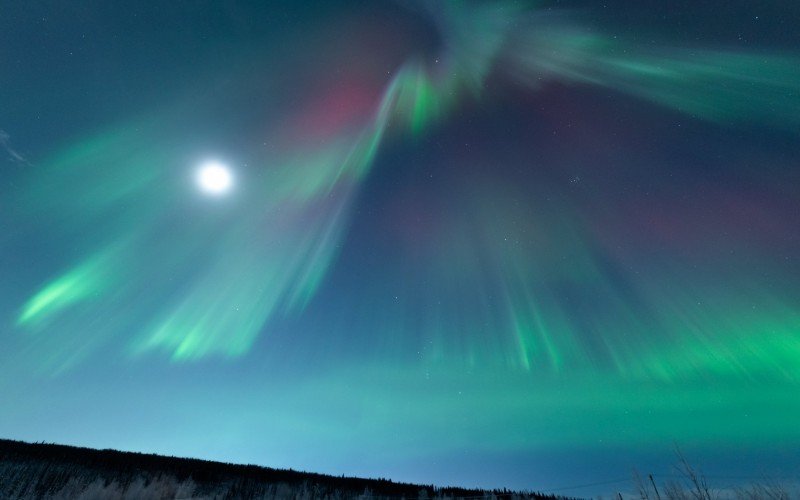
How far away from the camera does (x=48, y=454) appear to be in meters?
43.6

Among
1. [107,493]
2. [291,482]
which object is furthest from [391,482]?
[107,493]

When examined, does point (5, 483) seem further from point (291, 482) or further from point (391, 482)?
point (391, 482)

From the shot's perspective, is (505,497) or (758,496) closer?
(758,496)

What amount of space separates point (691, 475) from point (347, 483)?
1479 inches

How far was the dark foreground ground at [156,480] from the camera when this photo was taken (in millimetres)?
30875

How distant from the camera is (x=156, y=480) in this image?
35344mm

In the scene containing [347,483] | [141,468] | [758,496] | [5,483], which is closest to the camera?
[758,496]

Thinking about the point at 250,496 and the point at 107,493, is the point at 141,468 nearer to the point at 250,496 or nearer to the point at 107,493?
the point at 250,496

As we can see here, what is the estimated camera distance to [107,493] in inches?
1057

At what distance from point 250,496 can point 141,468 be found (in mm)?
14011

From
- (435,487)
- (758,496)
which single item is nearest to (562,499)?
(435,487)

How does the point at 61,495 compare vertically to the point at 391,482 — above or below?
below

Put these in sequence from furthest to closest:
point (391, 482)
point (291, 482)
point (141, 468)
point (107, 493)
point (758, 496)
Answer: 1. point (391, 482)
2. point (291, 482)
3. point (141, 468)
4. point (107, 493)
5. point (758, 496)

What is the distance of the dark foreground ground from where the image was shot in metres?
Result: 30.9
